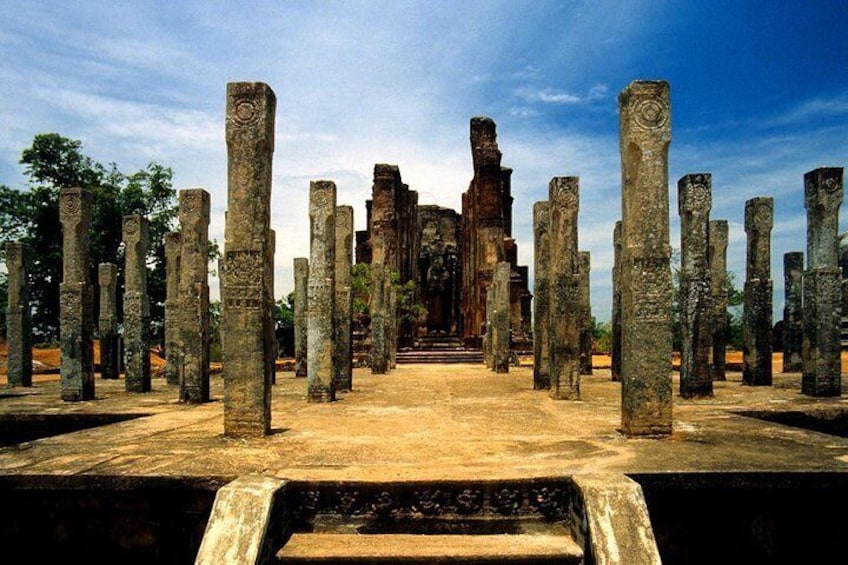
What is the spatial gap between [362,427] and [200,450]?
1862mm

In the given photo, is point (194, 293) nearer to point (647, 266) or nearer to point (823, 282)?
point (647, 266)

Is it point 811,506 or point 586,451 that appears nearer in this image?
point 811,506

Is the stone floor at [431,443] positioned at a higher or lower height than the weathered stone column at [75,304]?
lower

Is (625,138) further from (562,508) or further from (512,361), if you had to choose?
(512,361)

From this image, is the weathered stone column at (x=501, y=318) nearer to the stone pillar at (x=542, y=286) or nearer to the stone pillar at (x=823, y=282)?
the stone pillar at (x=542, y=286)

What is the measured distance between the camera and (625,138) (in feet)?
20.4

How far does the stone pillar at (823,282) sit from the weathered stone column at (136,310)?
11.9 m

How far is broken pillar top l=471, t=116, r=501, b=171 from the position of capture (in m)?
26.8

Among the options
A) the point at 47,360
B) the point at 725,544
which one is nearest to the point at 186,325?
the point at 725,544

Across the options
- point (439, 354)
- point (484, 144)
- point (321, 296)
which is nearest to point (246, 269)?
point (321, 296)

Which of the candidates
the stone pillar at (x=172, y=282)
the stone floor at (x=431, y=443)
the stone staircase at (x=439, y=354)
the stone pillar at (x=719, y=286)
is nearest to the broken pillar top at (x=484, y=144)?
the stone staircase at (x=439, y=354)

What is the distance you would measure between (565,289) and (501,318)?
689 cm

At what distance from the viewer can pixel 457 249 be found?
36.8 m

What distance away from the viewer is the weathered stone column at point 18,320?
44.6 ft
